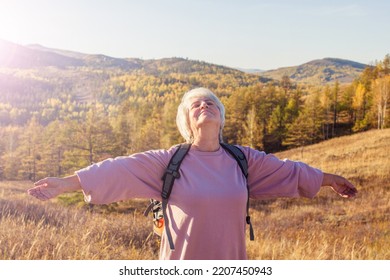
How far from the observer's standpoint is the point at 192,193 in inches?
117

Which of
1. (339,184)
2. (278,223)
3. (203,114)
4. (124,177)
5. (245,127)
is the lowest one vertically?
(245,127)

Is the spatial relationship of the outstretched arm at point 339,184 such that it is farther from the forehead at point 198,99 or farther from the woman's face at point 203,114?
the forehead at point 198,99

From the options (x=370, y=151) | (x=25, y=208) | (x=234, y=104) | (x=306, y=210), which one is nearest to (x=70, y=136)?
(x=234, y=104)

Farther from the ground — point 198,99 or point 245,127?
point 198,99

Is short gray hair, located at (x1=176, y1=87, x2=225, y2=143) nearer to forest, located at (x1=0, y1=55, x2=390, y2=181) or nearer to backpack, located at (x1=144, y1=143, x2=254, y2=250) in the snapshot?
backpack, located at (x1=144, y1=143, x2=254, y2=250)

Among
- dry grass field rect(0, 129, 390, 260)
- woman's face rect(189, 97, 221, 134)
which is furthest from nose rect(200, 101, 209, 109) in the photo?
dry grass field rect(0, 129, 390, 260)

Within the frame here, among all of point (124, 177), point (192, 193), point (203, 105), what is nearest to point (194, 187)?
point (192, 193)

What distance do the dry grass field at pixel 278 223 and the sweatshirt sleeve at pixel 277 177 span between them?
167cm

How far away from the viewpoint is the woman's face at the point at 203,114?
3234 mm

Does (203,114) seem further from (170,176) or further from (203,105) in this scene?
(170,176)

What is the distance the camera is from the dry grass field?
4793 millimetres

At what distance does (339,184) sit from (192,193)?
4.55ft

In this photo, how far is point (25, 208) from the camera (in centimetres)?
761

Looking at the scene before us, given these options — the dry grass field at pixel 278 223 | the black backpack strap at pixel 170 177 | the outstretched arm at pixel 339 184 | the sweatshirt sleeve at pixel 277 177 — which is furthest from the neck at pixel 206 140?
the dry grass field at pixel 278 223
